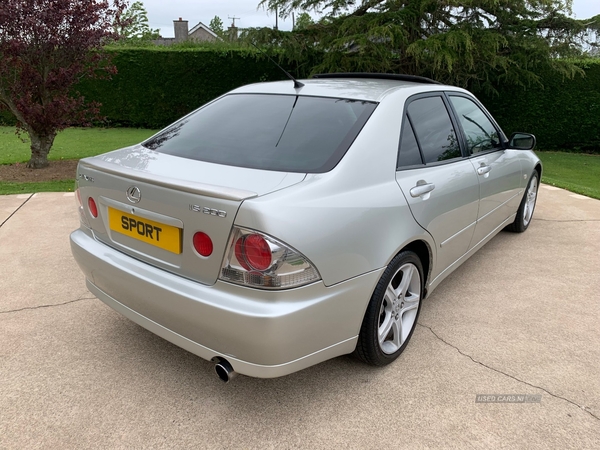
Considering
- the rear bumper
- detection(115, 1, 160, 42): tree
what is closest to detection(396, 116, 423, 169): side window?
the rear bumper

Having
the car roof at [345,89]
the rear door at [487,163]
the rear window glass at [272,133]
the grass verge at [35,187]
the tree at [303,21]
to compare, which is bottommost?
the grass verge at [35,187]

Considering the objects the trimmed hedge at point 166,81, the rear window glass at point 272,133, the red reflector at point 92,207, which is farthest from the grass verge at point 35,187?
the trimmed hedge at point 166,81

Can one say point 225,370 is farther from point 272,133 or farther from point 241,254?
point 272,133

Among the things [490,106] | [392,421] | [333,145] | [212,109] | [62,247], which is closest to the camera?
[392,421]

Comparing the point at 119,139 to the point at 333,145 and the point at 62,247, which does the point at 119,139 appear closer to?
the point at 62,247

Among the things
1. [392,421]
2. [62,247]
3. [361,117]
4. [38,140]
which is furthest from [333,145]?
[38,140]

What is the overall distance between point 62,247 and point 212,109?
2.16 meters

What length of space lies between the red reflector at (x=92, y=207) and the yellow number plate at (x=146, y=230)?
151 millimetres

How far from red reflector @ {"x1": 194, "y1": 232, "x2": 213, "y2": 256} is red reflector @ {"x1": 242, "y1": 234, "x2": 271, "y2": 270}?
164mm

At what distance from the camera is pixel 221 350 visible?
1935mm

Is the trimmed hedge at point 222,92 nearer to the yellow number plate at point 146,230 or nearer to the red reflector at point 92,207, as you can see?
the red reflector at point 92,207

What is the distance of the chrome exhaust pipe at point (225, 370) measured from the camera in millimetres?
1952

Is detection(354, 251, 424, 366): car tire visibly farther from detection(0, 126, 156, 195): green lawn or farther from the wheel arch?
detection(0, 126, 156, 195): green lawn

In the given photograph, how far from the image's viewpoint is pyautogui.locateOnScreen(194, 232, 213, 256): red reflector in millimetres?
1876
